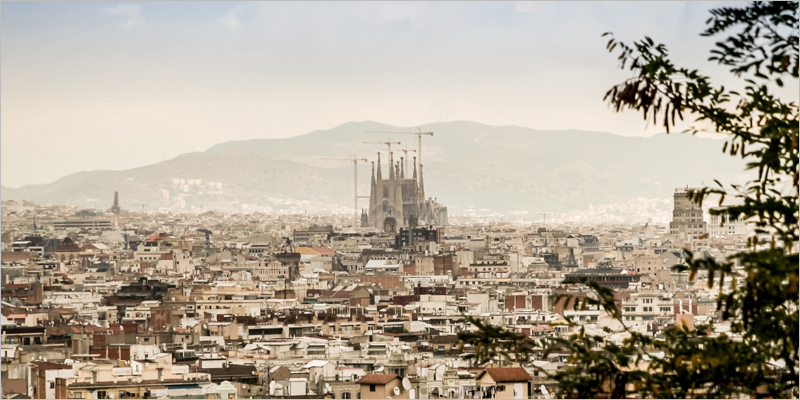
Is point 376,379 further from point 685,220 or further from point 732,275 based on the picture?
point 685,220

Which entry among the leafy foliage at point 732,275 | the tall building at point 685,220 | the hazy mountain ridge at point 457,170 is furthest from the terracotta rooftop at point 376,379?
the hazy mountain ridge at point 457,170

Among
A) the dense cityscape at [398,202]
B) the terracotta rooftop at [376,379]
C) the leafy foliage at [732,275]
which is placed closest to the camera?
the leafy foliage at [732,275]

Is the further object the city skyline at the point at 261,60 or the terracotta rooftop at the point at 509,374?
the city skyline at the point at 261,60

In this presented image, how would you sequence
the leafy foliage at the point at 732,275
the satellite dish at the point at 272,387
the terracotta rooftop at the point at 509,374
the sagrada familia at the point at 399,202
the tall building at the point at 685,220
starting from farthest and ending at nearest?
the sagrada familia at the point at 399,202 < the tall building at the point at 685,220 < the satellite dish at the point at 272,387 < the terracotta rooftop at the point at 509,374 < the leafy foliage at the point at 732,275

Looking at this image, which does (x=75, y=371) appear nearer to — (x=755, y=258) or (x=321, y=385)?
(x=321, y=385)

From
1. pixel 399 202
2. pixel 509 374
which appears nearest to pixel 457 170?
pixel 399 202

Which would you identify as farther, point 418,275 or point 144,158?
point 144,158

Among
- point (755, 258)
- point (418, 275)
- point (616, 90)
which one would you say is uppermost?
point (616, 90)

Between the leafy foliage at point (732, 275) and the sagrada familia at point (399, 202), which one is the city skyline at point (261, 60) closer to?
the sagrada familia at point (399, 202)

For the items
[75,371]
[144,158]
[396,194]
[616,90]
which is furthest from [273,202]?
[616,90]
